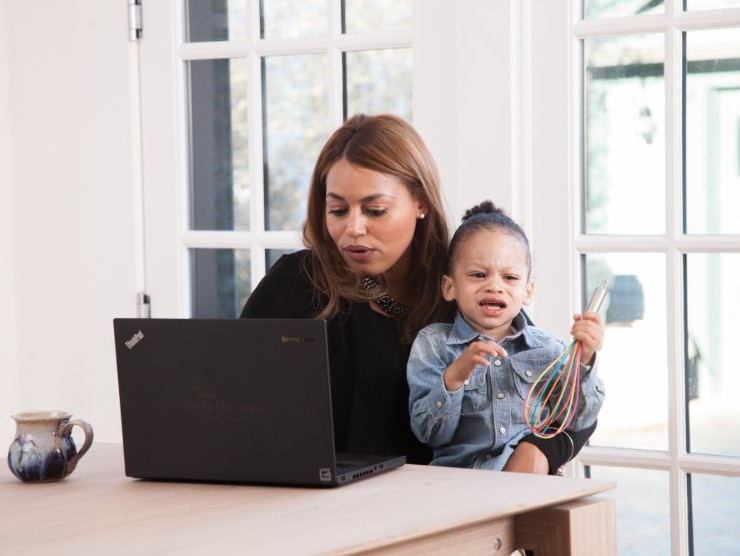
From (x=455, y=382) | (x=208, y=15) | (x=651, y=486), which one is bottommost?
(x=651, y=486)

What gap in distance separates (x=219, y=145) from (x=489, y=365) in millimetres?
1386

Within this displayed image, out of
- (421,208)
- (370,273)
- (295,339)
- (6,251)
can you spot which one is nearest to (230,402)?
(295,339)

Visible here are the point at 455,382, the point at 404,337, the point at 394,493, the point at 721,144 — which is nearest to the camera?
the point at 394,493

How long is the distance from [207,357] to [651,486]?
1396 mm

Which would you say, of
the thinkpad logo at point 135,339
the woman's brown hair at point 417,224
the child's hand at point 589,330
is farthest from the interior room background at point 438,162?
the thinkpad logo at point 135,339

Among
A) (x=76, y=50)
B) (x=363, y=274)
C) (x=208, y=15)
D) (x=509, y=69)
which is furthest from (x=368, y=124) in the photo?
(x=76, y=50)

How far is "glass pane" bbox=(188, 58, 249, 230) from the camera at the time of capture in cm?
309

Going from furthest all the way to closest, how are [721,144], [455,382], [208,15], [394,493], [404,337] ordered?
1. [208,15]
2. [721,144]
3. [404,337]
4. [455,382]
5. [394,493]

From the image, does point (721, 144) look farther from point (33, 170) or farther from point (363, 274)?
point (33, 170)

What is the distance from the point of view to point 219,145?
312 centimetres

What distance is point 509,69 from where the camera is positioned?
2.70m

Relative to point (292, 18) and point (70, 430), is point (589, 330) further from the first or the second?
A: point (292, 18)

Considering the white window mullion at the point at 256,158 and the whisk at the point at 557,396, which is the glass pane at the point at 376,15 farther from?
the whisk at the point at 557,396

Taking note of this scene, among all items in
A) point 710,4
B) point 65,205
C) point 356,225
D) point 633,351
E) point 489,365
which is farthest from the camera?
point 65,205
